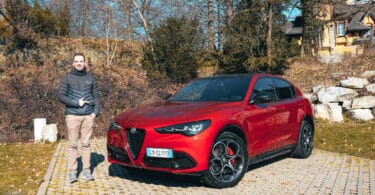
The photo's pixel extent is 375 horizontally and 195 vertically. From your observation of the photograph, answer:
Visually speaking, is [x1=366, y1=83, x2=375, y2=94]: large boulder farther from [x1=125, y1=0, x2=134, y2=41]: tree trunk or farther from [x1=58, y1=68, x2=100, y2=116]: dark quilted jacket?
[x1=125, y1=0, x2=134, y2=41]: tree trunk

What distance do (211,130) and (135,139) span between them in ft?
3.71

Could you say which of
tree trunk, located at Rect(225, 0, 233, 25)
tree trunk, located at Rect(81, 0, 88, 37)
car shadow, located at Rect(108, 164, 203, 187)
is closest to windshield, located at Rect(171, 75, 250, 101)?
car shadow, located at Rect(108, 164, 203, 187)

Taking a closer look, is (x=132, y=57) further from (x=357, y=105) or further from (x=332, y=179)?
(x=332, y=179)

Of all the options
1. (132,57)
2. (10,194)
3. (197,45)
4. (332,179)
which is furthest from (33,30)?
(332,179)

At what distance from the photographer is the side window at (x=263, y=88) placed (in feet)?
21.8

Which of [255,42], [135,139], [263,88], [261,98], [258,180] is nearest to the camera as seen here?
[135,139]

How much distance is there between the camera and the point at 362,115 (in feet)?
48.0

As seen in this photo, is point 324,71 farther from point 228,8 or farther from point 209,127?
point 209,127

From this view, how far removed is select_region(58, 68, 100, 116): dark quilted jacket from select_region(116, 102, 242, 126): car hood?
0.55m

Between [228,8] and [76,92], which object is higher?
[228,8]

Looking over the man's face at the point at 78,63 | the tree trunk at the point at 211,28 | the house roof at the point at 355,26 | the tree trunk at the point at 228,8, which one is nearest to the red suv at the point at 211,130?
the man's face at the point at 78,63

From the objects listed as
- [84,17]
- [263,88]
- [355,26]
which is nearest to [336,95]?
[263,88]

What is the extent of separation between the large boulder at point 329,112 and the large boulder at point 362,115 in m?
0.56

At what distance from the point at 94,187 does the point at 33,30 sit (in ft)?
58.9
